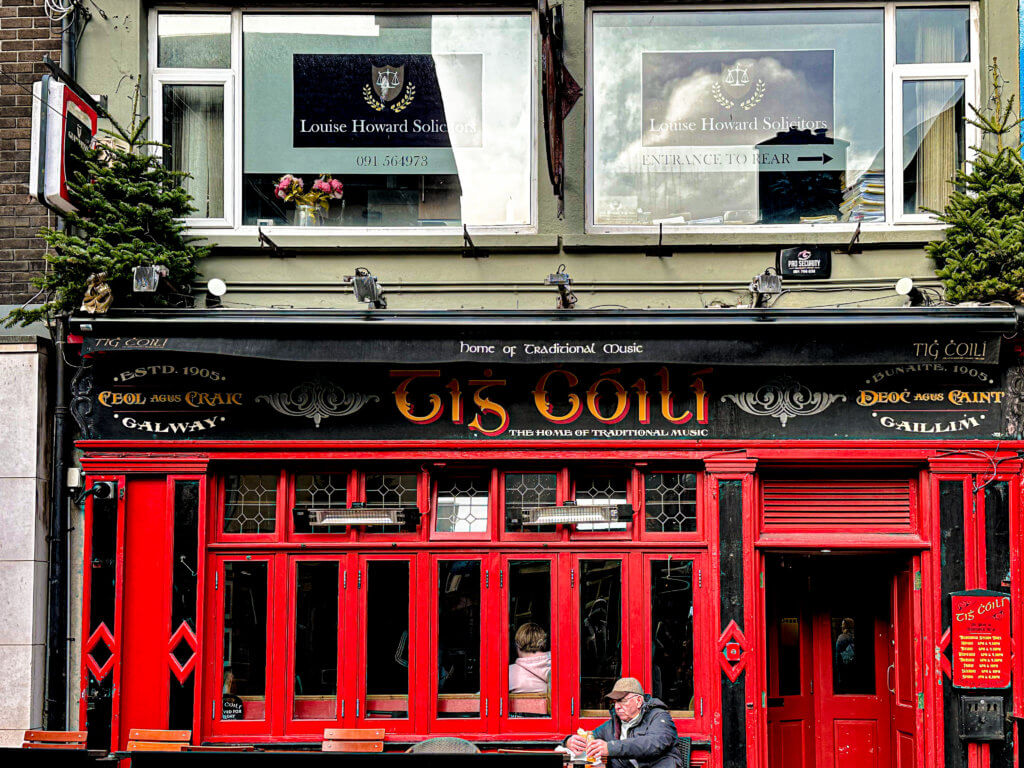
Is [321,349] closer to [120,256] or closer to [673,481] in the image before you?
[120,256]

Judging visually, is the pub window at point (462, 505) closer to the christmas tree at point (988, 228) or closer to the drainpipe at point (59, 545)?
the drainpipe at point (59, 545)

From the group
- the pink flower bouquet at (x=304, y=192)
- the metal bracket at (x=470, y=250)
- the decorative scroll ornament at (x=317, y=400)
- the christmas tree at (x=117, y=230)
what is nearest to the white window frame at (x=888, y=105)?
the metal bracket at (x=470, y=250)

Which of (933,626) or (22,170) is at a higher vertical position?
(22,170)

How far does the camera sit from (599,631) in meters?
9.98

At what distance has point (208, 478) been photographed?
396 inches

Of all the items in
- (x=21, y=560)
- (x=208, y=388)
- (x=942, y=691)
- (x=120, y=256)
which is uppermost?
(x=120, y=256)

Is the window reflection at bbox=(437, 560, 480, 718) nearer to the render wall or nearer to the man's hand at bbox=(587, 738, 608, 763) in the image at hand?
the man's hand at bbox=(587, 738, 608, 763)

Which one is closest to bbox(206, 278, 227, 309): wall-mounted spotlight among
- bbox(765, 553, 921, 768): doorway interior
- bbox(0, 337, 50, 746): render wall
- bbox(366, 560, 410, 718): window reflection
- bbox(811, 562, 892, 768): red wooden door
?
bbox(0, 337, 50, 746): render wall

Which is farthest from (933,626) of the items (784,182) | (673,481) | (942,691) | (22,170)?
(22,170)

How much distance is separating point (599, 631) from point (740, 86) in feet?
18.2

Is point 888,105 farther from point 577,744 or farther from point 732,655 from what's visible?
point 577,744

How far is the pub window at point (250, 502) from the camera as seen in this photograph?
10.2 m

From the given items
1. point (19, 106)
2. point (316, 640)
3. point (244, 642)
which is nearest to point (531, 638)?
point (316, 640)

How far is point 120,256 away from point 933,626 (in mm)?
8102
